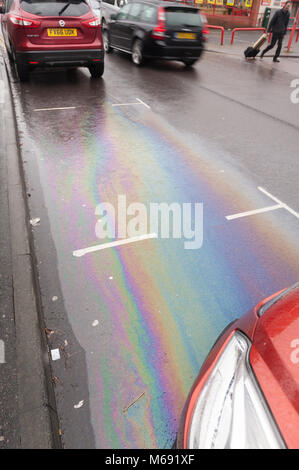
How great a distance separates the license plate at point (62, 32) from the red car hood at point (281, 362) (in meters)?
8.46

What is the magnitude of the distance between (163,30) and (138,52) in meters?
1.21

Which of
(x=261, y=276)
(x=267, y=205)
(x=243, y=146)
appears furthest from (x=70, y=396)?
(x=243, y=146)

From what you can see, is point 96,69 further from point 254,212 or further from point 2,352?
point 2,352

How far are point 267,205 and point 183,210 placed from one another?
1119mm

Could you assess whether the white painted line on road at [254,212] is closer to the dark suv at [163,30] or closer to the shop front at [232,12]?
the dark suv at [163,30]

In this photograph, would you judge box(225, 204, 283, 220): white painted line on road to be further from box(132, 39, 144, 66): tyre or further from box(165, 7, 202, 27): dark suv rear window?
box(132, 39, 144, 66): tyre

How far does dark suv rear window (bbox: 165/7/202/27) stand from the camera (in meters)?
11.1

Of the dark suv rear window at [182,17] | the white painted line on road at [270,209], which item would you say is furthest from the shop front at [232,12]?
the white painted line on road at [270,209]

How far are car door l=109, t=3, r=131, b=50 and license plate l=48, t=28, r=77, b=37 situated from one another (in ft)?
15.2

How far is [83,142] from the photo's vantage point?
627 centimetres

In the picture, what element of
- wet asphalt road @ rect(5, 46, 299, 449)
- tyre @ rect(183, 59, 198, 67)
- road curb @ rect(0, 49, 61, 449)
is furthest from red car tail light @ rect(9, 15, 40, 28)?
tyre @ rect(183, 59, 198, 67)

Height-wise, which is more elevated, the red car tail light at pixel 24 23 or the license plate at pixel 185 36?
the red car tail light at pixel 24 23

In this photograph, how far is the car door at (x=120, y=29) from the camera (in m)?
12.5

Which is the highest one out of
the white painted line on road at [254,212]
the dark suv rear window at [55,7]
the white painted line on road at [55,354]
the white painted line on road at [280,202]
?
the dark suv rear window at [55,7]
